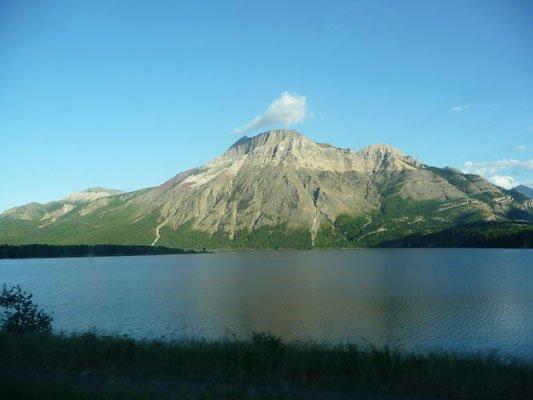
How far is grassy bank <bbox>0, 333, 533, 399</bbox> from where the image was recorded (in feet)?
52.9

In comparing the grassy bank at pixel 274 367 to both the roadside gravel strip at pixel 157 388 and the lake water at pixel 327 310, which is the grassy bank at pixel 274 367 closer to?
the roadside gravel strip at pixel 157 388

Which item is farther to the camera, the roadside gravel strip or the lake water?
the lake water

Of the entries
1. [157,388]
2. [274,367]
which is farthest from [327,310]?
[157,388]

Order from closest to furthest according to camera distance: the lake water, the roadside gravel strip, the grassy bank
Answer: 1. the roadside gravel strip
2. the grassy bank
3. the lake water

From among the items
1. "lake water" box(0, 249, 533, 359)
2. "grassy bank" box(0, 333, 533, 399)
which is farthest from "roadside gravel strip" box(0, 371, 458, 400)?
"lake water" box(0, 249, 533, 359)

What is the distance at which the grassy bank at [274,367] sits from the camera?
1612cm

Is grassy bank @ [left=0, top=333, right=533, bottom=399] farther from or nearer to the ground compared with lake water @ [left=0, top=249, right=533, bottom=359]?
farther from the ground

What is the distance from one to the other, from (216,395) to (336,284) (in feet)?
245

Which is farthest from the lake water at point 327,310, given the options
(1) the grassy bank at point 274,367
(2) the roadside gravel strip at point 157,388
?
(2) the roadside gravel strip at point 157,388

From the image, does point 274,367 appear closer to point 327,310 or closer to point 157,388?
point 157,388

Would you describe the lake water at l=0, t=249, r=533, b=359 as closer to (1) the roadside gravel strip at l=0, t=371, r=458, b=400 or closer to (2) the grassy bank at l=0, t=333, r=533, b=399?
(2) the grassy bank at l=0, t=333, r=533, b=399

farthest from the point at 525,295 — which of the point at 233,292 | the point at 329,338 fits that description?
the point at 233,292

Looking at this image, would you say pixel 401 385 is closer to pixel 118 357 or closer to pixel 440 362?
pixel 440 362

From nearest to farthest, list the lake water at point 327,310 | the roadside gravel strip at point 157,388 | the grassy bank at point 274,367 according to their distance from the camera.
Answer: the roadside gravel strip at point 157,388 < the grassy bank at point 274,367 < the lake water at point 327,310
